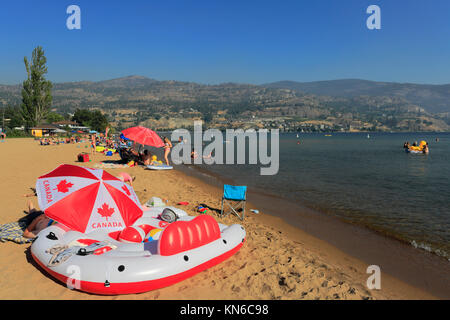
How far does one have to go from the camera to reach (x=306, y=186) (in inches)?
540

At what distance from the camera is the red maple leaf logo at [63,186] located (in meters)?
4.93

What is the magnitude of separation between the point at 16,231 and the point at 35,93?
1999 inches

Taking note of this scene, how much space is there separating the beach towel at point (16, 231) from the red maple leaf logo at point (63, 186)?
1457 mm

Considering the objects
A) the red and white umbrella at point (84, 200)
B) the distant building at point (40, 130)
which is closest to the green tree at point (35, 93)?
the distant building at point (40, 130)

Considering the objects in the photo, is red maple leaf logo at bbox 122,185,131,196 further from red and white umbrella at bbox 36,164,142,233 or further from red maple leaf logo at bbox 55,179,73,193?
red maple leaf logo at bbox 55,179,73,193

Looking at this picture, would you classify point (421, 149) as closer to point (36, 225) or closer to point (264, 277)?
point (264, 277)

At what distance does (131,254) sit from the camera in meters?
4.34

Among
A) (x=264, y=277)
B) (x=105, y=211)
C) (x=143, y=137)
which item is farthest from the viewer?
(x=143, y=137)

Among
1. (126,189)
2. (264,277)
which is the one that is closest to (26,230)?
(126,189)

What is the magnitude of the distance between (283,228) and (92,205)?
5126 millimetres

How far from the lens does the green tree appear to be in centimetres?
4538

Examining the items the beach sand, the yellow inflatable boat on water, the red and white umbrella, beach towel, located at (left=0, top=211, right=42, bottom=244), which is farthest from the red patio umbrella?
the yellow inflatable boat on water

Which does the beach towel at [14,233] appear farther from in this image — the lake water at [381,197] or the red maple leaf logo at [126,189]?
the lake water at [381,197]

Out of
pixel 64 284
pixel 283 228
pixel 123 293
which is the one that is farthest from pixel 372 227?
pixel 64 284
